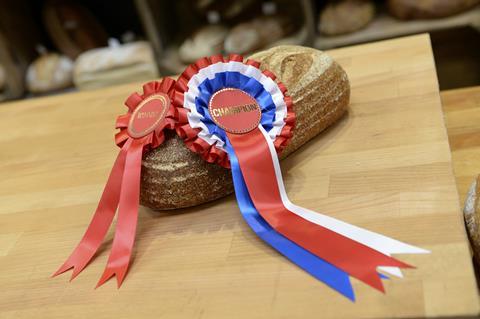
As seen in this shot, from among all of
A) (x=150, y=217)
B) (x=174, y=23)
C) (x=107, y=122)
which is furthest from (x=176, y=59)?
(x=150, y=217)

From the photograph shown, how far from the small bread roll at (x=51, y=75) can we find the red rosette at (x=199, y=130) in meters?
1.56

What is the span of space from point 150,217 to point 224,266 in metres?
0.22

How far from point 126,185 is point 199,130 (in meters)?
0.15

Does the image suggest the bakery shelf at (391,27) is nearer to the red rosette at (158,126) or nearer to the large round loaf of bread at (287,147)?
the large round loaf of bread at (287,147)

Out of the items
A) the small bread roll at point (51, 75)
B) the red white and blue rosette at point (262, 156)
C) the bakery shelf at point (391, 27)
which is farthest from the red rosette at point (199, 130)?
the small bread roll at point (51, 75)

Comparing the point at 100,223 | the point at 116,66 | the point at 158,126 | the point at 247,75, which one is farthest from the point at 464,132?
the point at 116,66

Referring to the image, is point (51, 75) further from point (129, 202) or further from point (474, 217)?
point (474, 217)

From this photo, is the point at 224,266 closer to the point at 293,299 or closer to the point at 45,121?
the point at 293,299

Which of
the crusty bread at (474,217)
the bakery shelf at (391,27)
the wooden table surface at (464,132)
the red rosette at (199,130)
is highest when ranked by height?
the red rosette at (199,130)

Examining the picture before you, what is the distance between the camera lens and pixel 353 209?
848 mm

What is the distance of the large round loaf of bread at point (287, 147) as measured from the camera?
92 centimetres

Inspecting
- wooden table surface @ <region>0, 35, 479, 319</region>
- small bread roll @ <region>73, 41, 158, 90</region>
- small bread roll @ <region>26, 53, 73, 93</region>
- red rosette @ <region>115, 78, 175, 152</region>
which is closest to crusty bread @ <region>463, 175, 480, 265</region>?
wooden table surface @ <region>0, 35, 479, 319</region>

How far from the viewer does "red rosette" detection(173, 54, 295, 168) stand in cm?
89

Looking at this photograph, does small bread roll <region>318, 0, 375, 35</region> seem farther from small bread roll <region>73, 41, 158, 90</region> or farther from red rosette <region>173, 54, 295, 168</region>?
red rosette <region>173, 54, 295, 168</region>
